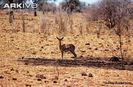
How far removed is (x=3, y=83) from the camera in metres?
14.4

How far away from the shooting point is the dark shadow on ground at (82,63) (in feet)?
67.7

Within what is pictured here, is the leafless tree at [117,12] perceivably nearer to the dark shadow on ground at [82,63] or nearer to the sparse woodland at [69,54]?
the sparse woodland at [69,54]

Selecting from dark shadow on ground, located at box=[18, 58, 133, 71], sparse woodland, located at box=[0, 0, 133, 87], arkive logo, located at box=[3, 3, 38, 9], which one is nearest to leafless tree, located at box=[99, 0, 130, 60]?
sparse woodland, located at box=[0, 0, 133, 87]

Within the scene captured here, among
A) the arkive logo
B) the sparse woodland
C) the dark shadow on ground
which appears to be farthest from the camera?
the arkive logo

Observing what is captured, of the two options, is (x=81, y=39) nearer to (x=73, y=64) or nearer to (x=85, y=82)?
(x=73, y=64)

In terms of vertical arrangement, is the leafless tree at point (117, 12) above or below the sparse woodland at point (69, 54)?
above

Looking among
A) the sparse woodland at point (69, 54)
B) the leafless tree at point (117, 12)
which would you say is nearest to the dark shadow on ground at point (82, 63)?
the sparse woodland at point (69, 54)

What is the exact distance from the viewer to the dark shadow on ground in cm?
2062

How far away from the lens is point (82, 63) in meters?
21.7

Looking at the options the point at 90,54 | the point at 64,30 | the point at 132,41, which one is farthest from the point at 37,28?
the point at 90,54

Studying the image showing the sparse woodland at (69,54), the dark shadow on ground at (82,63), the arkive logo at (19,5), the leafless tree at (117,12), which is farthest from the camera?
the arkive logo at (19,5)

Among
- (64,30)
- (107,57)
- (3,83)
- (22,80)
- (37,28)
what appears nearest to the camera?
(3,83)

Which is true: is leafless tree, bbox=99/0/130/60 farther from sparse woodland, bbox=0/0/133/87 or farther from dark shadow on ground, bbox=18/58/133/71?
dark shadow on ground, bbox=18/58/133/71

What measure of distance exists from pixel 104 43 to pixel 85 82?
13499 mm
